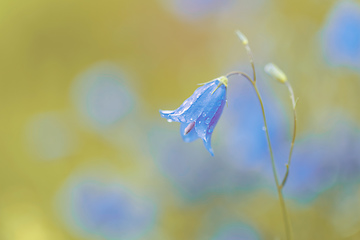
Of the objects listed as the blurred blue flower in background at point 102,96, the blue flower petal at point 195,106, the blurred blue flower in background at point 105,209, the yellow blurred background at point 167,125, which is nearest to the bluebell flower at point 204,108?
the blue flower petal at point 195,106

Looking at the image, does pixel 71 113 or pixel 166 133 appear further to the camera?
pixel 71 113

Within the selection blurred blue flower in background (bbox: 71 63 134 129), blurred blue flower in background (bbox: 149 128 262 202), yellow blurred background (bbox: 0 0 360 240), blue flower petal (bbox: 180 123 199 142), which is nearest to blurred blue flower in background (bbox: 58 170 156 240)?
yellow blurred background (bbox: 0 0 360 240)

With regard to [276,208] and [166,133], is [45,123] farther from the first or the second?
[276,208]

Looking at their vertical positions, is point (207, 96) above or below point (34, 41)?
below

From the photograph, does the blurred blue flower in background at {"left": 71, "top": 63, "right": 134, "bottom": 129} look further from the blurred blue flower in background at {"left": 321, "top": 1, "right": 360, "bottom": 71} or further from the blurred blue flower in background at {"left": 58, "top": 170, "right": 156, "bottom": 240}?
the blurred blue flower in background at {"left": 321, "top": 1, "right": 360, "bottom": 71}

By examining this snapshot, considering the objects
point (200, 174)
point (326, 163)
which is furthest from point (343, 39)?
point (200, 174)

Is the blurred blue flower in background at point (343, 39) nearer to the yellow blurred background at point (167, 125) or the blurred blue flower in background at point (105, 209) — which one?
the yellow blurred background at point (167, 125)

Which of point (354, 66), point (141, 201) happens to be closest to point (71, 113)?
point (141, 201)
